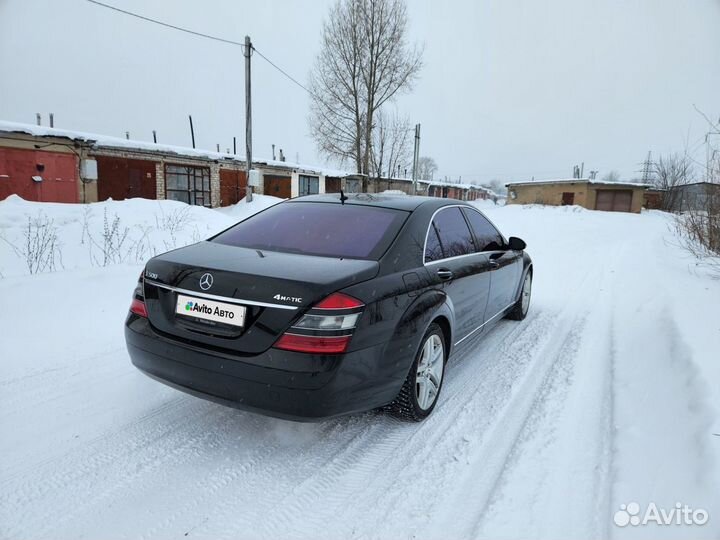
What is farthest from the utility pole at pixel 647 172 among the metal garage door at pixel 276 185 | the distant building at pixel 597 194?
the metal garage door at pixel 276 185

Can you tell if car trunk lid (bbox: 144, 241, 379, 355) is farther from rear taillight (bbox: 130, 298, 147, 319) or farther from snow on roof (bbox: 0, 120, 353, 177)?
snow on roof (bbox: 0, 120, 353, 177)

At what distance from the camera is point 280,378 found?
81.9 inches

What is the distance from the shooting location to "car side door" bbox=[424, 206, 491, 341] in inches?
119

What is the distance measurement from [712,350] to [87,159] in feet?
63.7

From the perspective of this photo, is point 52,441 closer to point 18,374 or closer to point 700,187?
point 18,374

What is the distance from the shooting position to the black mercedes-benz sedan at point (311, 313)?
209 centimetres

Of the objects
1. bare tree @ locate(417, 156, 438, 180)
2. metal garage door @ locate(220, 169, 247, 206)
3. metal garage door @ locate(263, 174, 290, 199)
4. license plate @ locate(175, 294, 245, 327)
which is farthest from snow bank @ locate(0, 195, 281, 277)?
bare tree @ locate(417, 156, 438, 180)

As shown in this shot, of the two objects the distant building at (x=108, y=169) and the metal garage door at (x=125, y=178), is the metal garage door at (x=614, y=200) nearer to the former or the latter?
the distant building at (x=108, y=169)

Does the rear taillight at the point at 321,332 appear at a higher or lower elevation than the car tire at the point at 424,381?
higher

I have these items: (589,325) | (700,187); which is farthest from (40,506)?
(700,187)

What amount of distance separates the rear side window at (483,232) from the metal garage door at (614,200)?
128 ft

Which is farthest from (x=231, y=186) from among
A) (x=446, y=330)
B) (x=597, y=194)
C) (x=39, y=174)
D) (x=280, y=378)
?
(x=597, y=194)

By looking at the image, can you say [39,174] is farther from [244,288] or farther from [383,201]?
[244,288]

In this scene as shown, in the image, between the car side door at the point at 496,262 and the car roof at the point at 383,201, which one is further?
the car side door at the point at 496,262
